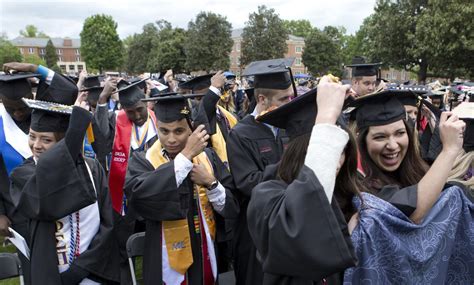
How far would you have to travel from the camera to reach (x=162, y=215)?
246 centimetres

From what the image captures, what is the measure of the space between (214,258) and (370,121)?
5.12ft

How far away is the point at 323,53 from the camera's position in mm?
55344

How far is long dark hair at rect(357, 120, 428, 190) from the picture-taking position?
2084 mm

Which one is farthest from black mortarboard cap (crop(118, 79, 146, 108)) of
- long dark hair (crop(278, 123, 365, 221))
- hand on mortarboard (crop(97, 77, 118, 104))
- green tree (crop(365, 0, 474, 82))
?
green tree (crop(365, 0, 474, 82))

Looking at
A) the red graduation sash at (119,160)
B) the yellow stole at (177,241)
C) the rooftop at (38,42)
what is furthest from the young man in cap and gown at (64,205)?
the rooftop at (38,42)

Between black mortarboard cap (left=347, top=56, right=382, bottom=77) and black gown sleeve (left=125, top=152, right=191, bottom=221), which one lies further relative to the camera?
black mortarboard cap (left=347, top=56, right=382, bottom=77)

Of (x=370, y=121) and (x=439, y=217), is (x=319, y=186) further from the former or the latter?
(x=370, y=121)

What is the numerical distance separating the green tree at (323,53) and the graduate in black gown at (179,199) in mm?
54683

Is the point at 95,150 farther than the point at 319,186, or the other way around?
the point at 95,150

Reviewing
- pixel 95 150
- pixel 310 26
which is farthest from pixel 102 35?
pixel 95 150

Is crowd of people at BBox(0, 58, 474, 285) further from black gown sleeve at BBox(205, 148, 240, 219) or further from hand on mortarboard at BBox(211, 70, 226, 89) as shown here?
hand on mortarboard at BBox(211, 70, 226, 89)

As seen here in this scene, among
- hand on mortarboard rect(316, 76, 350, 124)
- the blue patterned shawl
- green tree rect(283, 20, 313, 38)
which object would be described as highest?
green tree rect(283, 20, 313, 38)

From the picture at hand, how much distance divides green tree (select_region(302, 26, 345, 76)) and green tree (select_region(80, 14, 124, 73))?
36954 mm

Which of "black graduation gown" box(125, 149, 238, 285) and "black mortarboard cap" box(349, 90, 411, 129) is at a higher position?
"black mortarboard cap" box(349, 90, 411, 129)
